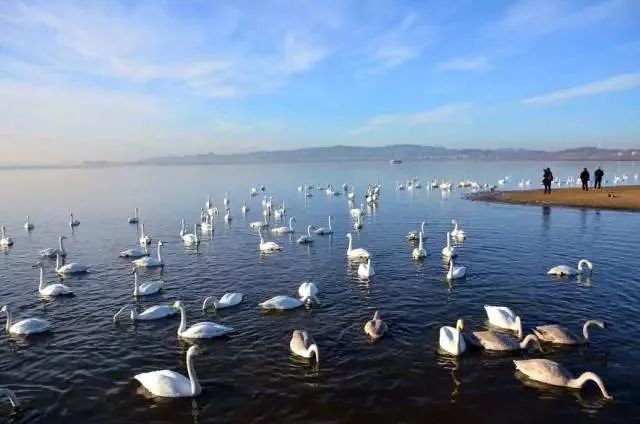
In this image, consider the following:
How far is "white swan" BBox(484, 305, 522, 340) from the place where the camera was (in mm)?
16484

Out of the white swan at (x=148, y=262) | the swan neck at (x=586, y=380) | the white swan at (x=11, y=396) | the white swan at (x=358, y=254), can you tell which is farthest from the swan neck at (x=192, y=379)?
the white swan at (x=358, y=254)

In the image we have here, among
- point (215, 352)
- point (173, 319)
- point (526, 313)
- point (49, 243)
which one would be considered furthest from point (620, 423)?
point (49, 243)

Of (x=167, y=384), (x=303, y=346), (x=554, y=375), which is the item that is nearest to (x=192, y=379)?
(x=167, y=384)

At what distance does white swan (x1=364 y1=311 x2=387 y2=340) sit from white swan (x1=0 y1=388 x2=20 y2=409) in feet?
31.4

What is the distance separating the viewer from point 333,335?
1666 cm

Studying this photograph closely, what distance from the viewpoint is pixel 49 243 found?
116ft

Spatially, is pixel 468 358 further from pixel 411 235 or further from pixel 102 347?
pixel 411 235

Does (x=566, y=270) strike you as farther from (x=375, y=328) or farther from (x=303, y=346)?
(x=303, y=346)

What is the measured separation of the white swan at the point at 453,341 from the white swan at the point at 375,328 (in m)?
1.96

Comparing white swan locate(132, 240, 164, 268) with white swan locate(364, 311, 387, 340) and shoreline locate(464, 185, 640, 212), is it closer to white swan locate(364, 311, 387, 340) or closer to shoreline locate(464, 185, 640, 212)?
white swan locate(364, 311, 387, 340)

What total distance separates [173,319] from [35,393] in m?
5.42

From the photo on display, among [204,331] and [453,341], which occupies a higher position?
[453,341]

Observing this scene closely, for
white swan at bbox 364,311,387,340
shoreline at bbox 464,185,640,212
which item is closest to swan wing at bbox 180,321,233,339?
white swan at bbox 364,311,387,340

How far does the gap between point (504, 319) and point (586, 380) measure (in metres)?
4.14
